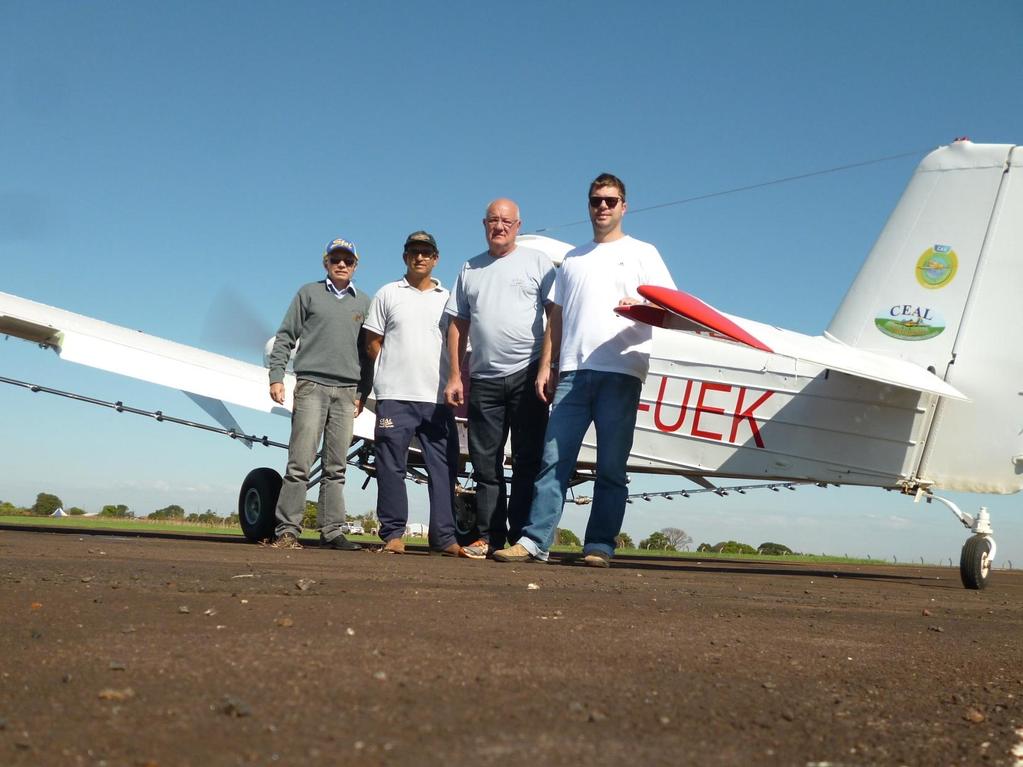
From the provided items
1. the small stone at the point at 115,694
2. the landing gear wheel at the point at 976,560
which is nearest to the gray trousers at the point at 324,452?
the landing gear wheel at the point at 976,560

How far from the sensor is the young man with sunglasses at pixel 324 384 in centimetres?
725

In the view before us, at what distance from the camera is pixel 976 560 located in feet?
23.7

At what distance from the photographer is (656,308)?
6.41 meters

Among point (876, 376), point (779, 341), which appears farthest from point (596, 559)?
point (876, 376)

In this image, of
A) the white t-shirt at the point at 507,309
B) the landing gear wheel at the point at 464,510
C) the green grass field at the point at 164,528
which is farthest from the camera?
the green grass field at the point at 164,528

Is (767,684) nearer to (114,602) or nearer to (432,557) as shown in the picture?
(114,602)

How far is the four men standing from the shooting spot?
21.6ft

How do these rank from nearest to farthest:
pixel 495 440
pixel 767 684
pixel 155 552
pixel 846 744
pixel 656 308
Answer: pixel 846 744 < pixel 767 684 < pixel 155 552 < pixel 656 308 < pixel 495 440

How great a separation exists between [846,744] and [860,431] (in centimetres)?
607

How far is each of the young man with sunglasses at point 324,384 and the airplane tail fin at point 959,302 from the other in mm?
4179

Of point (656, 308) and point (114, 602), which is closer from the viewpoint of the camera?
point (114, 602)

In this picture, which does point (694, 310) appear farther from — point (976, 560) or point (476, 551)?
point (976, 560)

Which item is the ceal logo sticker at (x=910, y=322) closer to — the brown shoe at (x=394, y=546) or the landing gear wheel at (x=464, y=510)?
the landing gear wheel at (x=464, y=510)

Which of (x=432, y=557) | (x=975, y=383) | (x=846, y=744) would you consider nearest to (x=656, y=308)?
(x=432, y=557)
